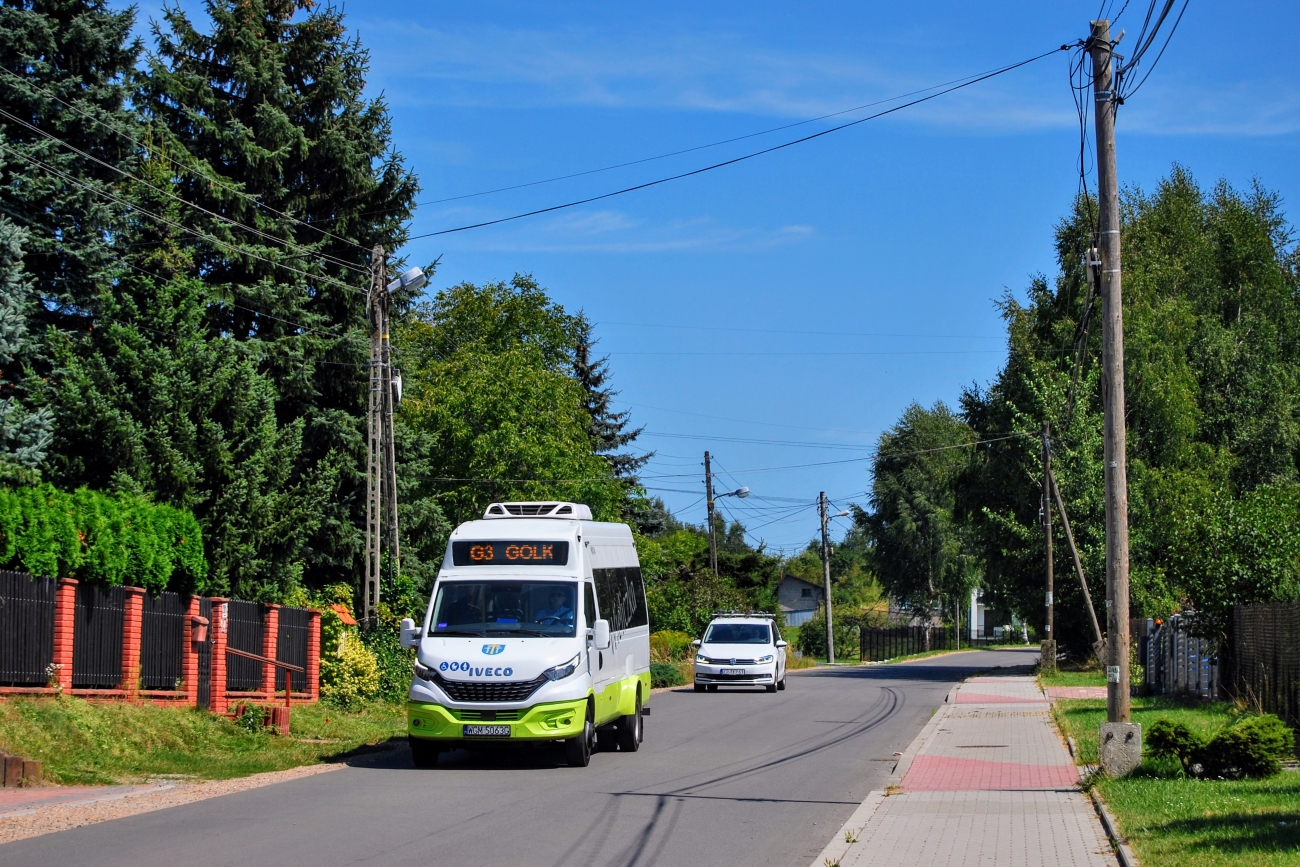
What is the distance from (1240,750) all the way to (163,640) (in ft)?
46.2

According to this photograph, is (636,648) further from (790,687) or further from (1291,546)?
(790,687)

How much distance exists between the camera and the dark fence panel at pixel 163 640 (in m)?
18.2

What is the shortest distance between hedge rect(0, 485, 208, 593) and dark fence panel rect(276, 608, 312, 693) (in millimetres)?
2528

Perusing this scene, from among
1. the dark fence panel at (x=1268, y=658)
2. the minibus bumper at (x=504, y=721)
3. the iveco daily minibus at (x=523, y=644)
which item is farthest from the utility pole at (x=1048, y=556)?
the minibus bumper at (x=504, y=721)

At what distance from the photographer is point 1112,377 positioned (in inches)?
551

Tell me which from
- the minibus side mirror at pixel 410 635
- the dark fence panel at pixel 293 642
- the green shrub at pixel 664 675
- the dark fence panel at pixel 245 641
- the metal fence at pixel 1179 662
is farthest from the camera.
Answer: the green shrub at pixel 664 675

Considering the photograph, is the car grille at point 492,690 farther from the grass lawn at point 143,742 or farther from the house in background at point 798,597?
the house in background at point 798,597

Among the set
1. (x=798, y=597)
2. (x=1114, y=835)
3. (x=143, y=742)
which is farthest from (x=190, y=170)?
(x=798, y=597)

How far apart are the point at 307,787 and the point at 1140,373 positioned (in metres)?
33.2

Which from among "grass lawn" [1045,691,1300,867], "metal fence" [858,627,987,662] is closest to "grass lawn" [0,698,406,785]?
"grass lawn" [1045,691,1300,867]

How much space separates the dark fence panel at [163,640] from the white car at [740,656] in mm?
15419

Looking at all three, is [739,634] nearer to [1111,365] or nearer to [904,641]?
[1111,365]

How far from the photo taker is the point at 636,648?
18.3m

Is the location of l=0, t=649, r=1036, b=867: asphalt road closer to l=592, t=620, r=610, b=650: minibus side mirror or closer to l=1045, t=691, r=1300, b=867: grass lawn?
l=592, t=620, r=610, b=650: minibus side mirror
